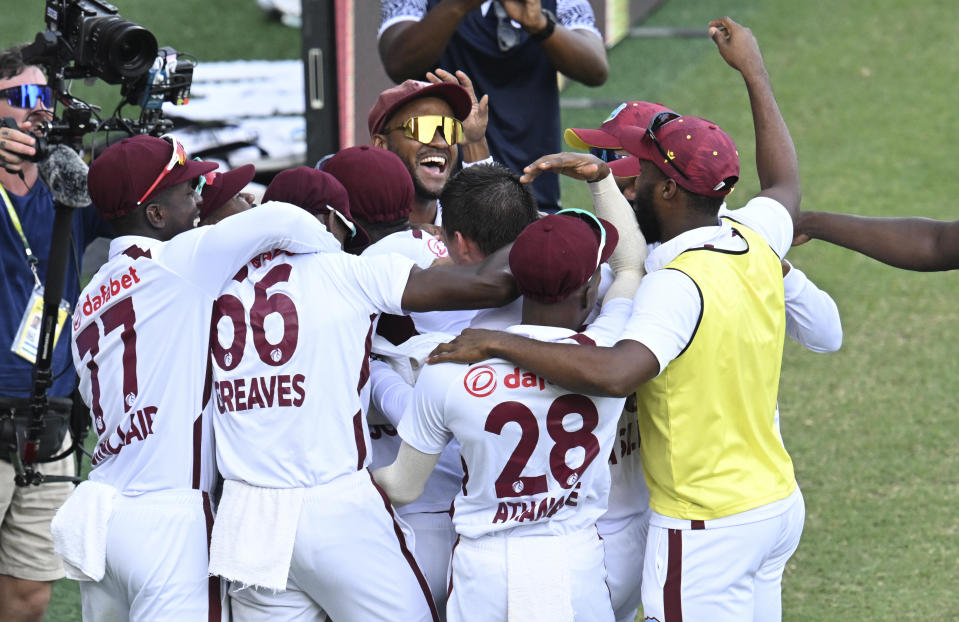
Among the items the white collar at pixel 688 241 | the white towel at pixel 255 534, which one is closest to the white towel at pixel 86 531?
the white towel at pixel 255 534

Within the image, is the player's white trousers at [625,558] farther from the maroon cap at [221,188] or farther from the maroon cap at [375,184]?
the maroon cap at [221,188]

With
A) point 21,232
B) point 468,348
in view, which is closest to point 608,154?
point 468,348

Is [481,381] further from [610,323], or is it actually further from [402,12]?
[402,12]

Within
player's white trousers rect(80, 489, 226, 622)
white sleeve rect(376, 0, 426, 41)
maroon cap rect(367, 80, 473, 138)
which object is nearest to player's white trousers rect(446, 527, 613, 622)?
player's white trousers rect(80, 489, 226, 622)

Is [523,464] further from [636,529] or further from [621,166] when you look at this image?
[621,166]

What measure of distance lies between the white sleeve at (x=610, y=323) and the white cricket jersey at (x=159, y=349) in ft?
2.61

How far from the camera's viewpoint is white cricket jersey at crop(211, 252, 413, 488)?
3.23 metres

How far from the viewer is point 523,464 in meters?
3.05

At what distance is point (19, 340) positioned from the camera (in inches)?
173

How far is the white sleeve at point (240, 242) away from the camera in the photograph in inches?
127

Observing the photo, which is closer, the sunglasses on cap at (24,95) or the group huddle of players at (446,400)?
the group huddle of players at (446,400)

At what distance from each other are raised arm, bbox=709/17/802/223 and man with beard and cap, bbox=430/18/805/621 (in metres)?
0.38

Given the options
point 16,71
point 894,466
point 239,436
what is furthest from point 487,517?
point 894,466

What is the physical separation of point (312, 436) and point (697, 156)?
131 cm
